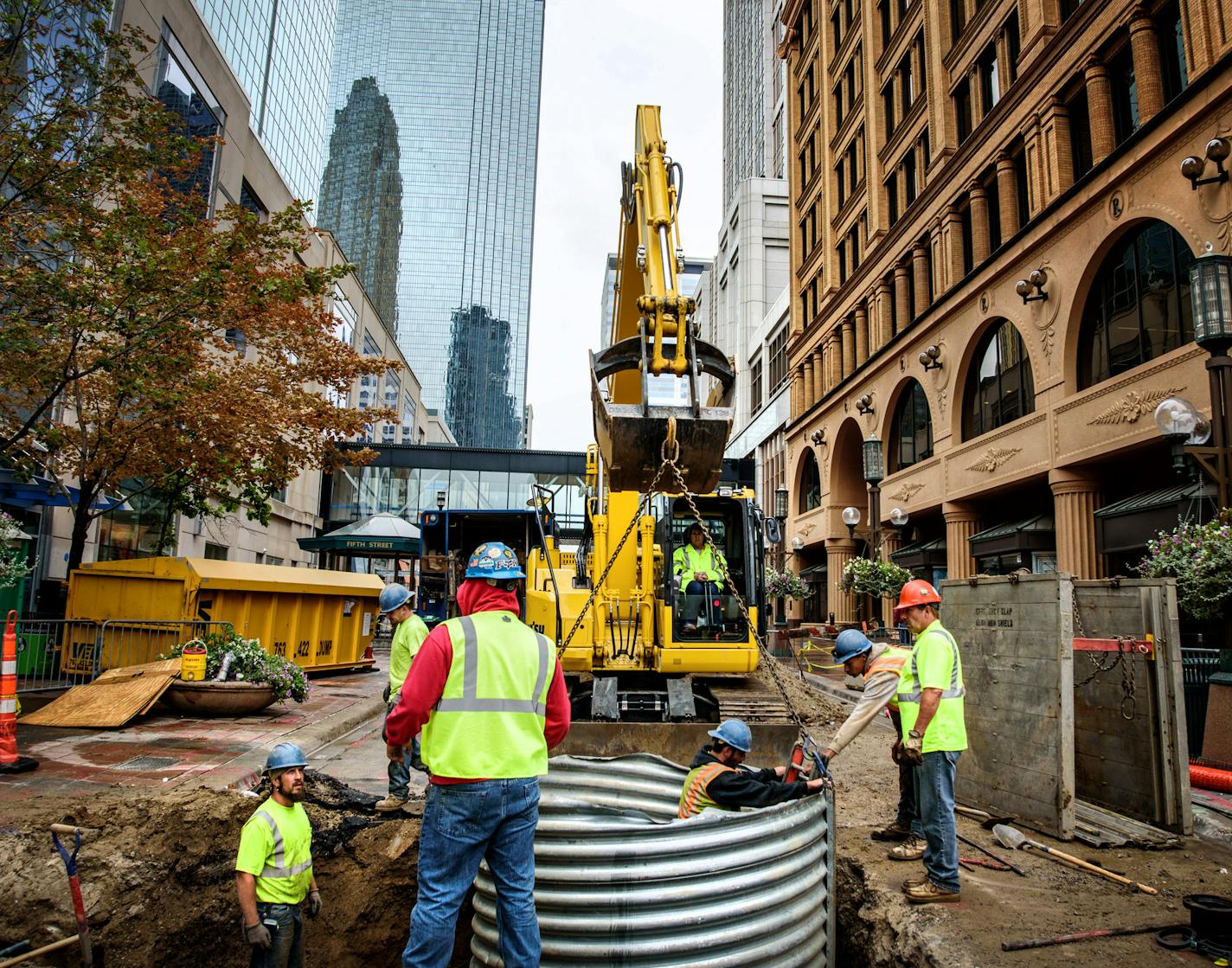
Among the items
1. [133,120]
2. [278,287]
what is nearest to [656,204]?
[278,287]

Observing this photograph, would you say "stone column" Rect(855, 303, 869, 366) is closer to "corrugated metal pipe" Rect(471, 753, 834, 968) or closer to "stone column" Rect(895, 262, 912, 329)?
"stone column" Rect(895, 262, 912, 329)

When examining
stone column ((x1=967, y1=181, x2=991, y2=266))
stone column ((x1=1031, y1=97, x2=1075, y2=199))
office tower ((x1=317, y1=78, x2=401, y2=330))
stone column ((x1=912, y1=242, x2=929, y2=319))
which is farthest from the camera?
office tower ((x1=317, y1=78, x2=401, y2=330))

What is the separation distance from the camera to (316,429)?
1511cm

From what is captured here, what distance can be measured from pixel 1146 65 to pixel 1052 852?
1573 centimetres

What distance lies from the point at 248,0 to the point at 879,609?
33.1 m

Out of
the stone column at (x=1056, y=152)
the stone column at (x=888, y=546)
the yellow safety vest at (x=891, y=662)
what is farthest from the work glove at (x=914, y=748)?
the stone column at (x=888, y=546)

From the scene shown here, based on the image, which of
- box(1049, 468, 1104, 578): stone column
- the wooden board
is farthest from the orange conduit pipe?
the wooden board

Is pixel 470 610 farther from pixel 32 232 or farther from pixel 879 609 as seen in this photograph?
pixel 879 609

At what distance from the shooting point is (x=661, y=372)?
7512 millimetres

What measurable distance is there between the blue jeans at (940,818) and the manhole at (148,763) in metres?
5.97

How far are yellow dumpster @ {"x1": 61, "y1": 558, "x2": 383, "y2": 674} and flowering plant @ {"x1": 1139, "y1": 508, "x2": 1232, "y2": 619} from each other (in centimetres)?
1093

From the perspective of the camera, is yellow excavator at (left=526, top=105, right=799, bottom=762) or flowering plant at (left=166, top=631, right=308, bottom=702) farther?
flowering plant at (left=166, top=631, right=308, bottom=702)

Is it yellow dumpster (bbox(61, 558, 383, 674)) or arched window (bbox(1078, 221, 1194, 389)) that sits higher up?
arched window (bbox(1078, 221, 1194, 389))

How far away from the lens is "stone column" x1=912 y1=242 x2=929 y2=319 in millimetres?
24641
